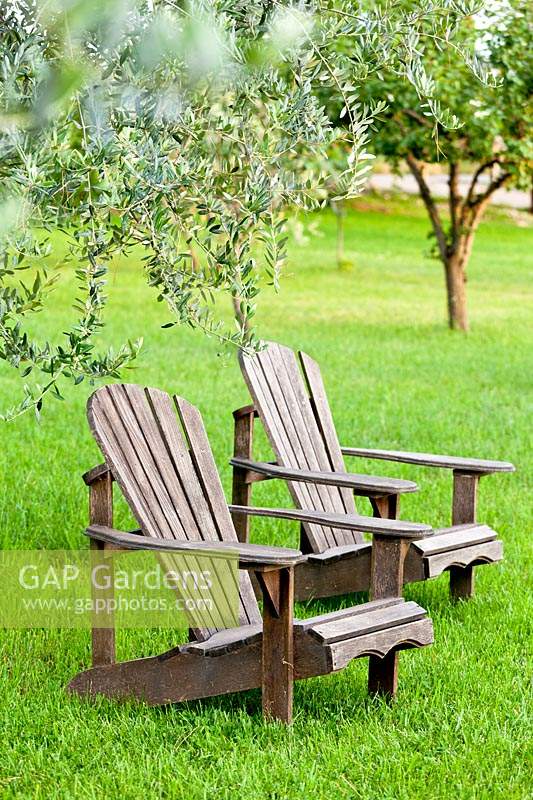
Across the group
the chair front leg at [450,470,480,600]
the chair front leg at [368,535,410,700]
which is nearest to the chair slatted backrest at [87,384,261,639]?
the chair front leg at [368,535,410,700]

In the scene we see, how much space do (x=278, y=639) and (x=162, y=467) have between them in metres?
0.99

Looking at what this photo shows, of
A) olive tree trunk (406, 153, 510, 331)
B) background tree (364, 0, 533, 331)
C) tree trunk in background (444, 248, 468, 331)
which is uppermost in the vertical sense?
background tree (364, 0, 533, 331)

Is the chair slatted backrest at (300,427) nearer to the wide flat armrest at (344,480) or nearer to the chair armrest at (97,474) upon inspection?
the wide flat armrest at (344,480)

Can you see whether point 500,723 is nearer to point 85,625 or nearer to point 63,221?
point 85,625

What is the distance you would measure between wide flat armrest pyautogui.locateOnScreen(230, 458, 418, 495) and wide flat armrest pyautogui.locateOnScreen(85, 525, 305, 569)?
111 centimetres

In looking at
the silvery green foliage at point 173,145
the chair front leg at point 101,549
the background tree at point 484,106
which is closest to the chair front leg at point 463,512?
the chair front leg at point 101,549

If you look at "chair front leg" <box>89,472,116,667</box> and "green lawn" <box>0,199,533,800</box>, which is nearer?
"green lawn" <box>0,199,533,800</box>

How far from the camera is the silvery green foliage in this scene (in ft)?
9.27

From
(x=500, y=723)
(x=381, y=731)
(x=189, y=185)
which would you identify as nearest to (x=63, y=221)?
(x=189, y=185)

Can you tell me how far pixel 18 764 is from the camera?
3797 mm

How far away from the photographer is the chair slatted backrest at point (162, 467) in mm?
4320

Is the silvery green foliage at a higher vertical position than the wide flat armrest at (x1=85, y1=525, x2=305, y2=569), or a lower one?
higher

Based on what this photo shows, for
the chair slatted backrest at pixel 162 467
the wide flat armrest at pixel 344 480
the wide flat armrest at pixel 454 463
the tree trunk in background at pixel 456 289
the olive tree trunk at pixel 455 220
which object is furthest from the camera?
the tree trunk in background at pixel 456 289

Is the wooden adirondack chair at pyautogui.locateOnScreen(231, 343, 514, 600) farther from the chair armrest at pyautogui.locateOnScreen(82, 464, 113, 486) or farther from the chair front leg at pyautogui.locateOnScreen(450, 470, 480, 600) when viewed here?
the chair armrest at pyautogui.locateOnScreen(82, 464, 113, 486)
